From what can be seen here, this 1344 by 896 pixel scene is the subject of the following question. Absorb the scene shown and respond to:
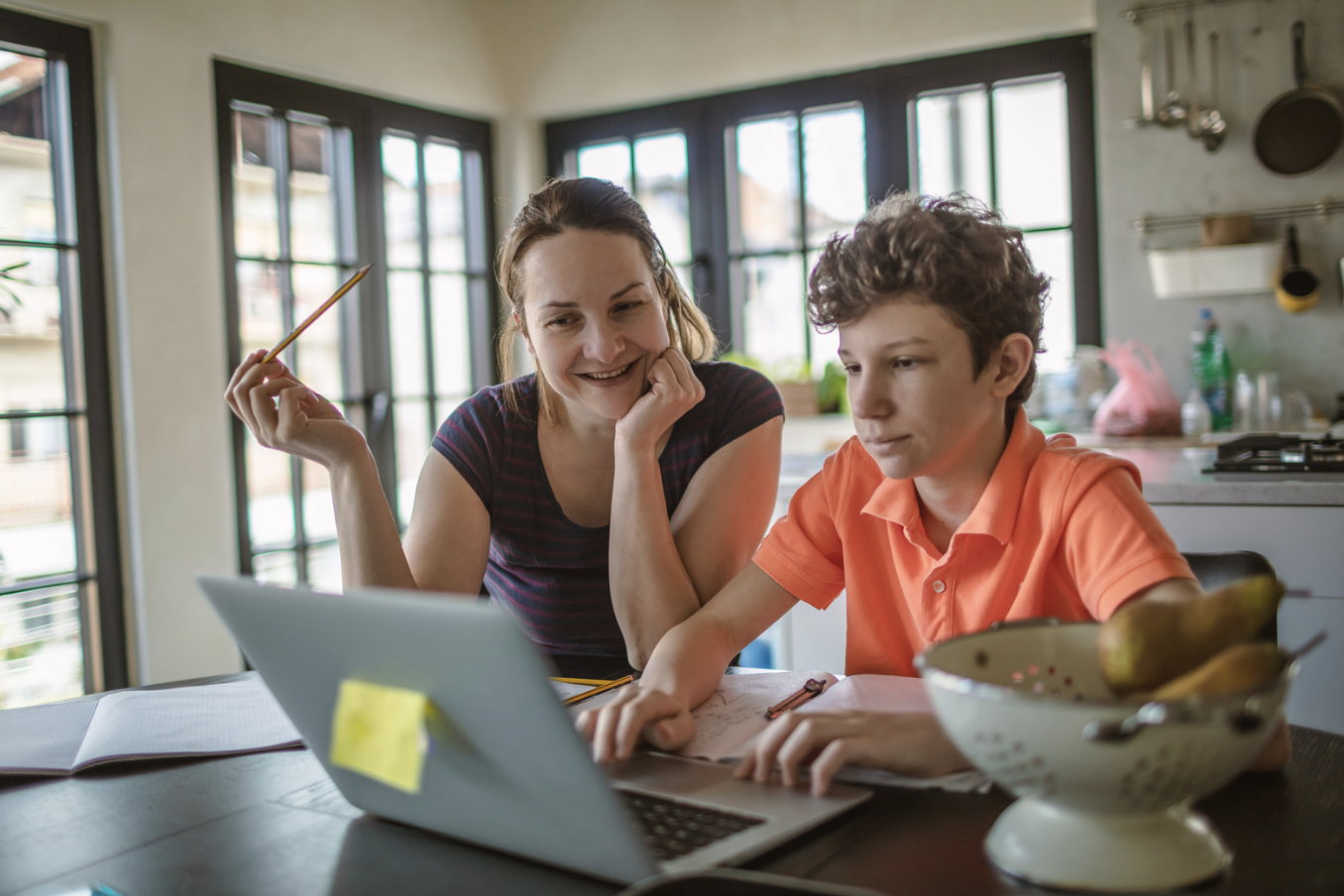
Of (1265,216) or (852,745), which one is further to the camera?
(1265,216)

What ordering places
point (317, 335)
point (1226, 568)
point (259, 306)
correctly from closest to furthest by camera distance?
point (1226, 568) < point (259, 306) < point (317, 335)

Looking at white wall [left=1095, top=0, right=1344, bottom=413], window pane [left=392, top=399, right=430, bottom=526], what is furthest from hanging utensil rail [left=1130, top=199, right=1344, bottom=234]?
window pane [left=392, top=399, right=430, bottom=526]

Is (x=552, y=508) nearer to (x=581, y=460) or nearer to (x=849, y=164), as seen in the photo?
(x=581, y=460)

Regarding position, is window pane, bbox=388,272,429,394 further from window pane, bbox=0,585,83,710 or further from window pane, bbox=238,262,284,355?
window pane, bbox=0,585,83,710

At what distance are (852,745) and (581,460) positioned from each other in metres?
0.88

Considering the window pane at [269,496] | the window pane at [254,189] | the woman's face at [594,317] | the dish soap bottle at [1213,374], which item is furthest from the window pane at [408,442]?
the dish soap bottle at [1213,374]

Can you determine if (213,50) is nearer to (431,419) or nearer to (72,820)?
(431,419)

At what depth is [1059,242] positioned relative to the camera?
3.44 metres

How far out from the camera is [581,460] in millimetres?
1637

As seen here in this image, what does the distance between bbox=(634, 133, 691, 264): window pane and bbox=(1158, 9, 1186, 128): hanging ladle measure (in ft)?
5.25

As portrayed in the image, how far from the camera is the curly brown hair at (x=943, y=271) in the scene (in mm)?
1100

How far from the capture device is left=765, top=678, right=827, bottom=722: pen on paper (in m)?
1.03

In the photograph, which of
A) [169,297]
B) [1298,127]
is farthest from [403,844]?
[1298,127]

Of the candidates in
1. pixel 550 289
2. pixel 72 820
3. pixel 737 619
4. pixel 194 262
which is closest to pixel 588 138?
pixel 194 262
